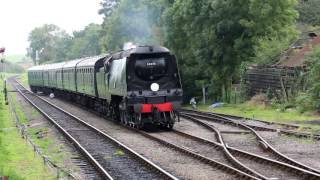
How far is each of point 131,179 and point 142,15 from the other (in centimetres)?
4565

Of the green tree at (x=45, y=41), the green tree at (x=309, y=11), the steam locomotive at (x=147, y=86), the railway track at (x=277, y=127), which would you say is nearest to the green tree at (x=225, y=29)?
the railway track at (x=277, y=127)

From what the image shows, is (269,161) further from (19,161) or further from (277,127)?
(277,127)

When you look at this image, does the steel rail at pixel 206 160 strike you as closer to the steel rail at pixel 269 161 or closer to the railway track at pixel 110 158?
the steel rail at pixel 269 161

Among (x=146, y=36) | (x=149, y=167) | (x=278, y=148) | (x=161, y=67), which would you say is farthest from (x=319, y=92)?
(x=146, y=36)

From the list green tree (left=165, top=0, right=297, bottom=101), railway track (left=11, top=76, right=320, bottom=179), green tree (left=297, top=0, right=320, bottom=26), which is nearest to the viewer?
railway track (left=11, top=76, right=320, bottom=179)

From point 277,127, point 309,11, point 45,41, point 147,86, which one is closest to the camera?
point 147,86

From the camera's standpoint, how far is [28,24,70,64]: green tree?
161 meters

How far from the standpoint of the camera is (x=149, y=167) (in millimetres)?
13695

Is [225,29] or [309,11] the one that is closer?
[225,29]

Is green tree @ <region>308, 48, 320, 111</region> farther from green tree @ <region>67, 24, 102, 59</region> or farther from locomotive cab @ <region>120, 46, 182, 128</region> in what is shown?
green tree @ <region>67, 24, 102, 59</region>

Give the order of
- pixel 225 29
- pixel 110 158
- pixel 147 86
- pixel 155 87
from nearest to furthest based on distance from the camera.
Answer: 1. pixel 110 158
2. pixel 155 87
3. pixel 147 86
4. pixel 225 29

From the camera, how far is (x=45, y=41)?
168 meters

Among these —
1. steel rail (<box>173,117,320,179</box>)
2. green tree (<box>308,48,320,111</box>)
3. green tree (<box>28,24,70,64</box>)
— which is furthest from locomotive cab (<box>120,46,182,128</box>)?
green tree (<box>28,24,70,64</box>)

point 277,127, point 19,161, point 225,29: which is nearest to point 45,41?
point 225,29
